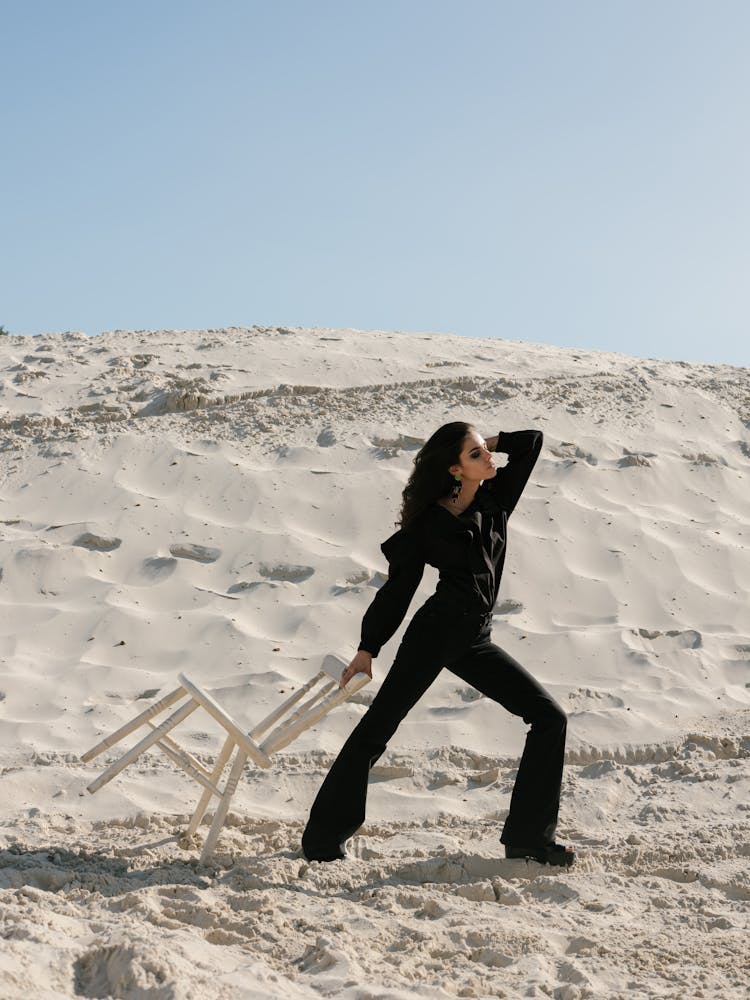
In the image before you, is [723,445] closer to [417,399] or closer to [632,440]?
[632,440]

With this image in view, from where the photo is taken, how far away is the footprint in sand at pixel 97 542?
6258 millimetres

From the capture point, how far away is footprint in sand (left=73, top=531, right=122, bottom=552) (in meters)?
6.26

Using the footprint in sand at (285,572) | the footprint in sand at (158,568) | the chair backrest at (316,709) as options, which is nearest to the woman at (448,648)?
the chair backrest at (316,709)

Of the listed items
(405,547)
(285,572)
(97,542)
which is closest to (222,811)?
(405,547)

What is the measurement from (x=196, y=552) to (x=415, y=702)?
3058 mm

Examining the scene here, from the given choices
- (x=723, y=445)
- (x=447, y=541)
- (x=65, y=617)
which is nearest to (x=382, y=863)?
(x=447, y=541)

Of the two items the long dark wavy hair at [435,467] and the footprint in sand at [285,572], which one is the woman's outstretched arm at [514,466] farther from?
the footprint in sand at [285,572]

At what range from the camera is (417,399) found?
8.03 meters

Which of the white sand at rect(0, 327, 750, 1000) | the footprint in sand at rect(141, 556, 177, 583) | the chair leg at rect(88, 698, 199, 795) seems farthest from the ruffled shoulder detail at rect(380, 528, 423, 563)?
the footprint in sand at rect(141, 556, 177, 583)

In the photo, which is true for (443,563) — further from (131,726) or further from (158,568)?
(158,568)

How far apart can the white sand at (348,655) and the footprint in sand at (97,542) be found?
0.02 meters

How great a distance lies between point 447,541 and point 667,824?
139cm

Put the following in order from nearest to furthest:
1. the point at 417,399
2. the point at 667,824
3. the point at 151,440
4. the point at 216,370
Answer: the point at 667,824 < the point at 151,440 < the point at 417,399 < the point at 216,370

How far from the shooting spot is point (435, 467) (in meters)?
3.45
